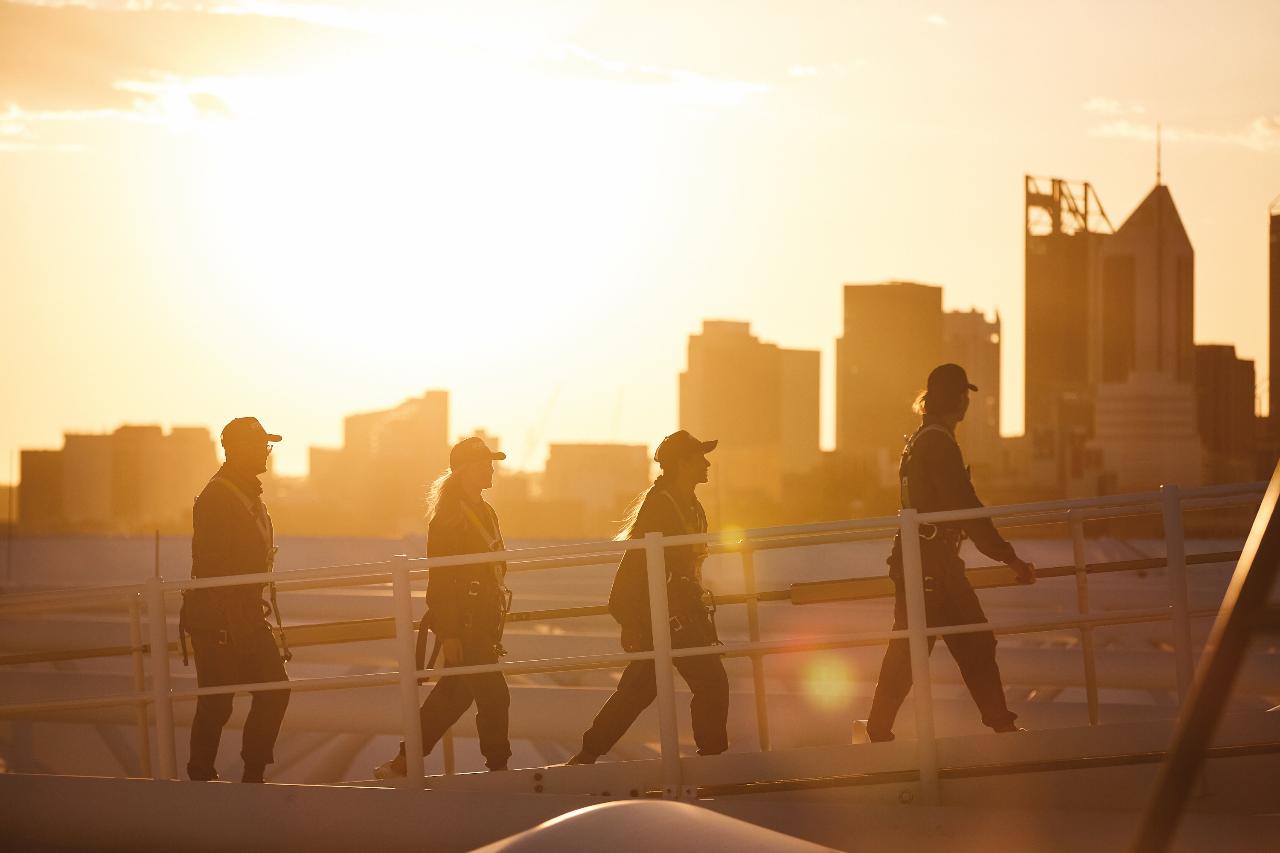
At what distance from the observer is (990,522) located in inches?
291

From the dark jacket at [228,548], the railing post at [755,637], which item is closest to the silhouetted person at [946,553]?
the railing post at [755,637]

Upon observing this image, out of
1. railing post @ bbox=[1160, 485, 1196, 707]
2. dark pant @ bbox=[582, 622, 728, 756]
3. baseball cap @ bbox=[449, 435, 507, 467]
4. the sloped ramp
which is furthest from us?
baseball cap @ bbox=[449, 435, 507, 467]

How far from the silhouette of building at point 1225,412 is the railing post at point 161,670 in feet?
469

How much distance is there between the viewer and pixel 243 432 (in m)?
8.39

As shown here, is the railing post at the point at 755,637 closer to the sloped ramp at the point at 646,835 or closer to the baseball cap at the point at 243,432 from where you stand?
the baseball cap at the point at 243,432

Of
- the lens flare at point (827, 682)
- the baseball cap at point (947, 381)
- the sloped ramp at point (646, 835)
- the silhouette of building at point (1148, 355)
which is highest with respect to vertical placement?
the silhouette of building at point (1148, 355)

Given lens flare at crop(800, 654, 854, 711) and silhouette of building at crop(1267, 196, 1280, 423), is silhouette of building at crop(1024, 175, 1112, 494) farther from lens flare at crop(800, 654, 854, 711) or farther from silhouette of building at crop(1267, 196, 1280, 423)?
lens flare at crop(800, 654, 854, 711)

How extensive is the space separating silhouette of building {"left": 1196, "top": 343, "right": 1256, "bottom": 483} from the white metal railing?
467 feet

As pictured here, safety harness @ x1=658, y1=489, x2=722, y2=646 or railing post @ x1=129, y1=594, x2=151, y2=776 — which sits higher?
safety harness @ x1=658, y1=489, x2=722, y2=646

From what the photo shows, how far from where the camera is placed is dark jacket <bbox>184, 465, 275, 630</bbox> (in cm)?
830

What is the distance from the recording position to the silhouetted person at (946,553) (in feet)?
24.8

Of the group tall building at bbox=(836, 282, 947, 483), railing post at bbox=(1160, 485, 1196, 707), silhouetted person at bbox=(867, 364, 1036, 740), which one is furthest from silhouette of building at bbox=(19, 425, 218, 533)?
railing post at bbox=(1160, 485, 1196, 707)

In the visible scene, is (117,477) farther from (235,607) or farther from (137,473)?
(235,607)

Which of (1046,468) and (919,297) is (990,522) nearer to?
(1046,468)
